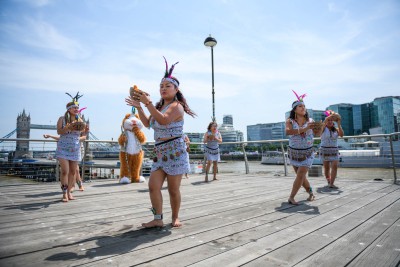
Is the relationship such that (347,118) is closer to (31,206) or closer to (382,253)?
(382,253)

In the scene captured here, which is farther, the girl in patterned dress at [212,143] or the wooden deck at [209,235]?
the girl in patterned dress at [212,143]

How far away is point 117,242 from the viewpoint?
202cm

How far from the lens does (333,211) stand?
314 centimetres

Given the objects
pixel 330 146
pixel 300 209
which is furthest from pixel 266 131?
pixel 300 209

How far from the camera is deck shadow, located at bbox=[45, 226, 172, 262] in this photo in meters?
1.73

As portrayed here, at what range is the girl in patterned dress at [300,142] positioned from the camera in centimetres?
373

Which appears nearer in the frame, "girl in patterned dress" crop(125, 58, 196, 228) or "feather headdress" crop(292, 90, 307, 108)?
"girl in patterned dress" crop(125, 58, 196, 228)

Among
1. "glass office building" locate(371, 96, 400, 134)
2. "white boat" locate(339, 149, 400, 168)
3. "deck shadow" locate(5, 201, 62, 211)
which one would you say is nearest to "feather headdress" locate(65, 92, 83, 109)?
"deck shadow" locate(5, 201, 62, 211)

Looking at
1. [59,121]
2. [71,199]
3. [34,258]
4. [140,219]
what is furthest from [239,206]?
[59,121]

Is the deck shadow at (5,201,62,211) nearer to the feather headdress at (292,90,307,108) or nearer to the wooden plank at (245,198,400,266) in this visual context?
the wooden plank at (245,198,400,266)

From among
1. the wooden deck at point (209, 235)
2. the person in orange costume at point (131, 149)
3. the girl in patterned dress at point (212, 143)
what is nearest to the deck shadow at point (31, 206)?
the wooden deck at point (209, 235)

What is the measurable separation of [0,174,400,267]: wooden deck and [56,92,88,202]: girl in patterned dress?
0.53 metres

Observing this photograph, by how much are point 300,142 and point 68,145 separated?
12.7ft

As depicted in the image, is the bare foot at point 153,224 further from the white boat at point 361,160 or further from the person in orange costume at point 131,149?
the white boat at point 361,160
